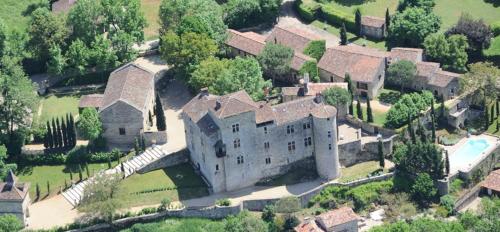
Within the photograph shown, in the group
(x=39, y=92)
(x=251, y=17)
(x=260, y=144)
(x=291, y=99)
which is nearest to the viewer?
(x=260, y=144)

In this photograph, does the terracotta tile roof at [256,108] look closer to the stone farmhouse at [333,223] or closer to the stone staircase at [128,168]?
the stone staircase at [128,168]

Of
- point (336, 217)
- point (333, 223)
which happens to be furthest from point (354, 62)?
point (333, 223)

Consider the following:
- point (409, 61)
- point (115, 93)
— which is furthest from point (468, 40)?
point (115, 93)

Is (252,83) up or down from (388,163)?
up

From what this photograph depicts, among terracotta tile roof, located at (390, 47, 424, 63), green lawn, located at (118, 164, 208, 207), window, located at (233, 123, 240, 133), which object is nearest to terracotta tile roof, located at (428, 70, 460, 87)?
terracotta tile roof, located at (390, 47, 424, 63)

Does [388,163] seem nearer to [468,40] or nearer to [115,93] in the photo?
[468,40]

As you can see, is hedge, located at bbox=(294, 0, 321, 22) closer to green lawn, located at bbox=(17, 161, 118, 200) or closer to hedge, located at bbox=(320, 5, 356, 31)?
hedge, located at bbox=(320, 5, 356, 31)

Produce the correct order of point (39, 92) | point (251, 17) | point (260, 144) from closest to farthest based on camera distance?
point (260, 144), point (39, 92), point (251, 17)
